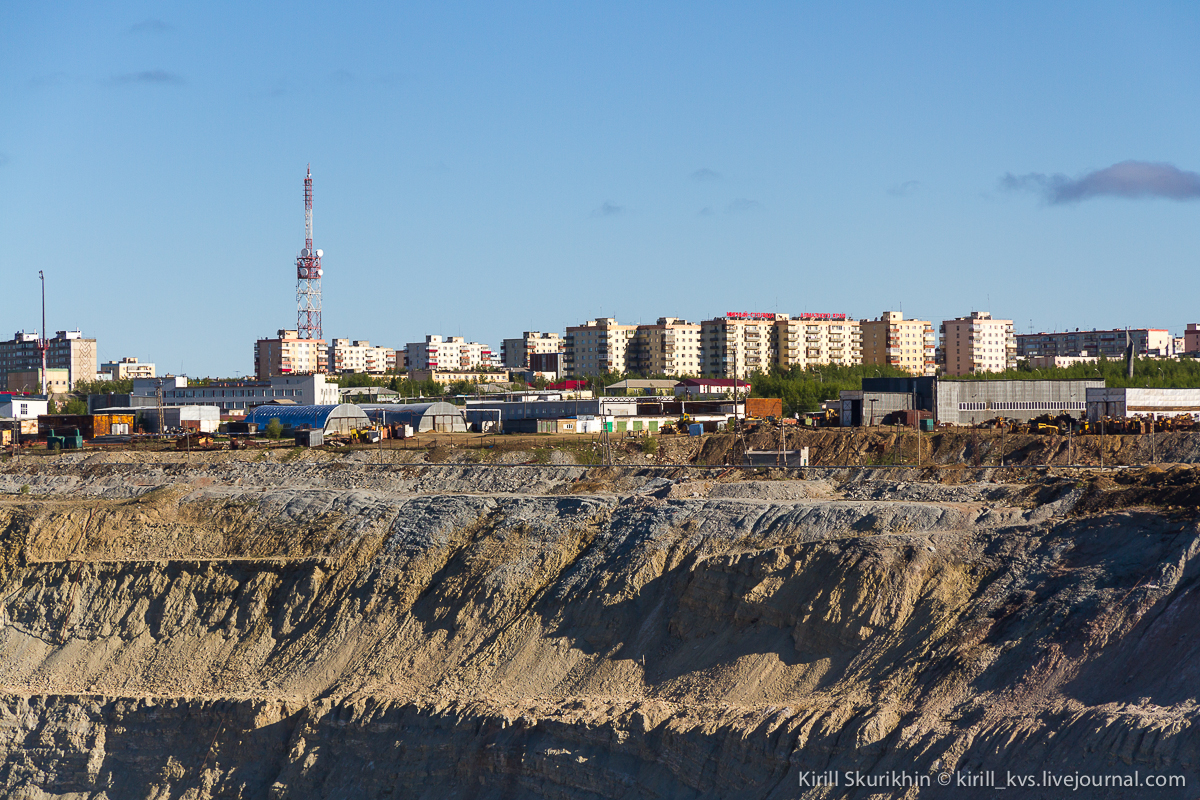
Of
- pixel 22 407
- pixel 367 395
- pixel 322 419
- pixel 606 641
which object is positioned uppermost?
pixel 367 395

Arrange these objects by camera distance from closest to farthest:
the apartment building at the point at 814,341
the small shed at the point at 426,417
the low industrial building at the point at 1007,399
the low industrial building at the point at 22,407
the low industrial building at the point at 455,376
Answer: the low industrial building at the point at 1007,399 → the small shed at the point at 426,417 → the low industrial building at the point at 22,407 → the low industrial building at the point at 455,376 → the apartment building at the point at 814,341

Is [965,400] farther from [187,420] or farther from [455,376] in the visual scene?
[455,376]

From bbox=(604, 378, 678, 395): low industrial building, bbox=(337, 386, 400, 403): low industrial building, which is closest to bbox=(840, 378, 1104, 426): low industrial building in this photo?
bbox=(604, 378, 678, 395): low industrial building

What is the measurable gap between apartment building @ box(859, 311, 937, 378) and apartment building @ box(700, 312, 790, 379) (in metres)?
13.5

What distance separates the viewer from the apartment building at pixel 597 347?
182125 millimetres

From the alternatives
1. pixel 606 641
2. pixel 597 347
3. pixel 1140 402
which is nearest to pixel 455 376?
pixel 597 347

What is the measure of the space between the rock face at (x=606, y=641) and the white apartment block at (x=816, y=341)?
420ft

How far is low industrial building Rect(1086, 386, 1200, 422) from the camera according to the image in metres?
63.8

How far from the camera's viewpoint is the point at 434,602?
3319 cm

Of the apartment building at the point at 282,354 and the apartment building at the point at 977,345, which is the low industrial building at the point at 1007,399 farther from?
the apartment building at the point at 282,354

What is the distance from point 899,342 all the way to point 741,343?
23.8 m

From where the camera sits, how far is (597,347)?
18362 centimetres

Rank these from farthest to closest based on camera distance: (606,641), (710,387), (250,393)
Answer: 1. (710,387)
2. (250,393)
3. (606,641)

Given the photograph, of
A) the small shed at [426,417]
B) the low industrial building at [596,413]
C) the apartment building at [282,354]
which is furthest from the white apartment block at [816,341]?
the small shed at [426,417]
